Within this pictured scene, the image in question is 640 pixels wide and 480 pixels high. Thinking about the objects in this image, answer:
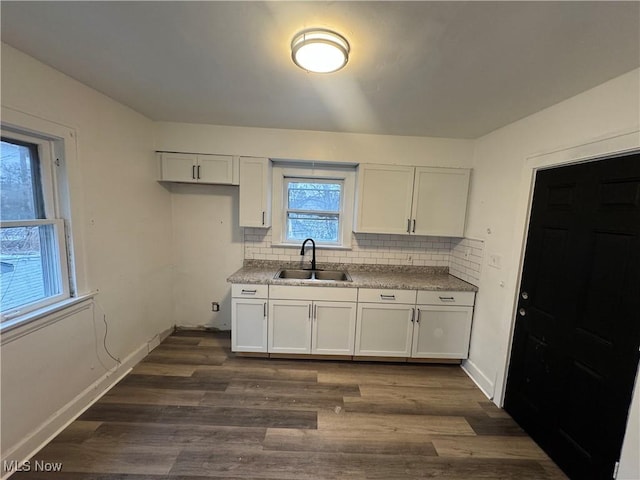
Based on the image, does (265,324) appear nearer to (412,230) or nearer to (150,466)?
(150,466)

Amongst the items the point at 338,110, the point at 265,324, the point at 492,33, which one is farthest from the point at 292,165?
the point at 492,33

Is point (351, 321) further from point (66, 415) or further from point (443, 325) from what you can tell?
point (66, 415)

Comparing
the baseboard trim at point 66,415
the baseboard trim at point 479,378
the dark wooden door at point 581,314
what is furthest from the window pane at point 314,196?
the baseboard trim at point 66,415

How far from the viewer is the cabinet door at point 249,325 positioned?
2656 millimetres

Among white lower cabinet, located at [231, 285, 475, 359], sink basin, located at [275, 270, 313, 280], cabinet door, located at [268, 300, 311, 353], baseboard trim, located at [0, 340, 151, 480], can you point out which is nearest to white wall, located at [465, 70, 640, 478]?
white lower cabinet, located at [231, 285, 475, 359]

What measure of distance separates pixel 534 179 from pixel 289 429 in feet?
8.56

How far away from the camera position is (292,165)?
3.05 meters

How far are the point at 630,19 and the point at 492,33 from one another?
19.7 inches

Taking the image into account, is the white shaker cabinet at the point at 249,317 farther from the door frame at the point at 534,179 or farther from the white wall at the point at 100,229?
the door frame at the point at 534,179

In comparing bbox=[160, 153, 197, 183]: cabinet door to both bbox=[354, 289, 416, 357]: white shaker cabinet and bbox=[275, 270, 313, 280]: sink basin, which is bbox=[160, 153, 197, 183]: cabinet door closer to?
bbox=[275, 270, 313, 280]: sink basin

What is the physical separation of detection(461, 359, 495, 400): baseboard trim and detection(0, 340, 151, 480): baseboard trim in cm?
331

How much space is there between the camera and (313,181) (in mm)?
3146

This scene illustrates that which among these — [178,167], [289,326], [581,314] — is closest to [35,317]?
[178,167]

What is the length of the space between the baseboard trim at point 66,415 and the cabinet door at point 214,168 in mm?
1886
